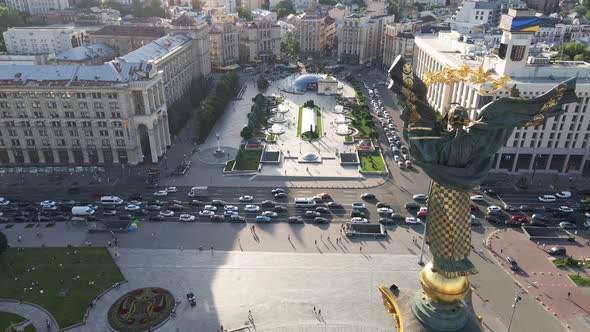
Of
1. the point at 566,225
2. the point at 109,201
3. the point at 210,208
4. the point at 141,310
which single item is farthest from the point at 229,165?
the point at 566,225

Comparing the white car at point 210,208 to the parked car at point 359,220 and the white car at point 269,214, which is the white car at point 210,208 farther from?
the parked car at point 359,220

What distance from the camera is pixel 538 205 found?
90312 mm

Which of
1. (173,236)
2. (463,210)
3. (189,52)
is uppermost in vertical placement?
(463,210)

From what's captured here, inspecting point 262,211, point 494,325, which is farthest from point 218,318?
point 494,325

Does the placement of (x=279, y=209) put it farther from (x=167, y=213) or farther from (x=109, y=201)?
(x=109, y=201)

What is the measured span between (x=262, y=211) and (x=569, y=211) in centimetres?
5908

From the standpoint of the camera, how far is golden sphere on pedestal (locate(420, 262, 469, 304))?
24.4 metres

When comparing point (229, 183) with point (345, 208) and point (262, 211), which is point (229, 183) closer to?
point (262, 211)

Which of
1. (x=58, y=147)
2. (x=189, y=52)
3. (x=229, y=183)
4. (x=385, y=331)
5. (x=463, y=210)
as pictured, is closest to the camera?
(x=463, y=210)

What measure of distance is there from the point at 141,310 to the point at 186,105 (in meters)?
92.3

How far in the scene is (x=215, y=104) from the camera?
138625 mm

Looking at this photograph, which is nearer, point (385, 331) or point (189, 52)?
point (385, 331)

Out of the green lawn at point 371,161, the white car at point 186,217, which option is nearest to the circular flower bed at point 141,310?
the white car at point 186,217

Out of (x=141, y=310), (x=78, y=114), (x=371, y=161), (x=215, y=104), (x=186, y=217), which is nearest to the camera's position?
(x=141, y=310)
